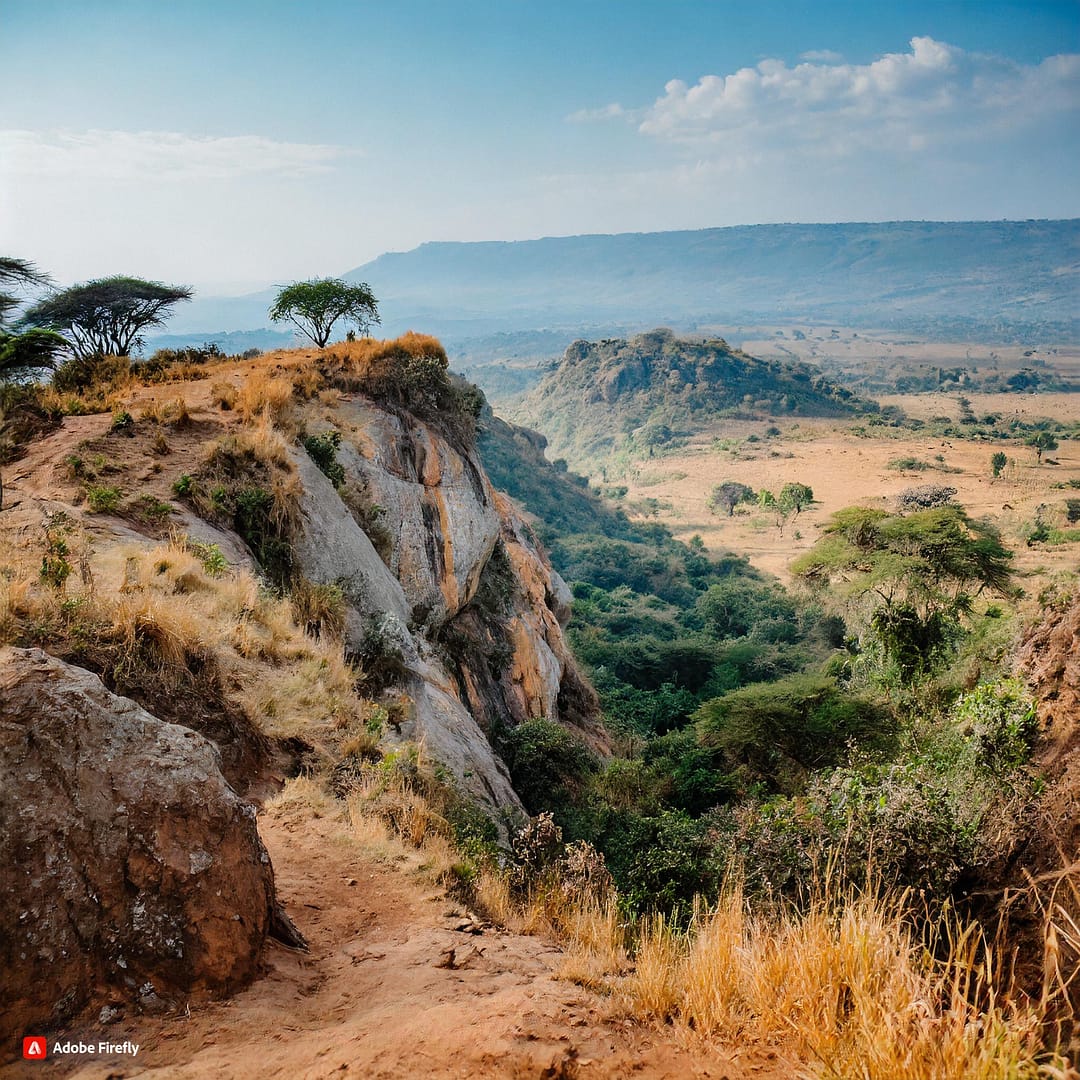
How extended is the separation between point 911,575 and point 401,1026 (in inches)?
625

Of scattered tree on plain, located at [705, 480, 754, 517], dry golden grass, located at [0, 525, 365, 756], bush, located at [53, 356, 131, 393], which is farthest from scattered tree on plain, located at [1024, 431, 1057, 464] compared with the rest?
dry golden grass, located at [0, 525, 365, 756]

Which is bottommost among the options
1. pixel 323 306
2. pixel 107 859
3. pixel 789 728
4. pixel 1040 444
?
pixel 789 728

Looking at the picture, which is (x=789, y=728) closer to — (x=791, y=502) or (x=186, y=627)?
(x=186, y=627)

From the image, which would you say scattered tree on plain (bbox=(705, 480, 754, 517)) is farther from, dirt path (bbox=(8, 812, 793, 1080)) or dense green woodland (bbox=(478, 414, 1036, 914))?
dirt path (bbox=(8, 812, 793, 1080))

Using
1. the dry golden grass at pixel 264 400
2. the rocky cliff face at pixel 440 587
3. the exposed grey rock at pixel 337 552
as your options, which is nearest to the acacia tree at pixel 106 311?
the dry golden grass at pixel 264 400

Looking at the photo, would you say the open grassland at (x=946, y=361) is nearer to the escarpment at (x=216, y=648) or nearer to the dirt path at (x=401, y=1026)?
the escarpment at (x=216, y=648)

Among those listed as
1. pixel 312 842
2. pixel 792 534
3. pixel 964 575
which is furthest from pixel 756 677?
pixel 792 534

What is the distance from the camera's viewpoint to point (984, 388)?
122 meters

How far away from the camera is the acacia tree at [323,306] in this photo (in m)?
19.7

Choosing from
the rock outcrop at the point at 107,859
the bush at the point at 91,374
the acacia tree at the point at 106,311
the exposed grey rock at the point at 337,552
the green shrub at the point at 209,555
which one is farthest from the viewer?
the acacia tree at the point at 106,311

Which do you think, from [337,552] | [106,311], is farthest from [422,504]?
[106,311]

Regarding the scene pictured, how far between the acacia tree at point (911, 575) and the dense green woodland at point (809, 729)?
1.7 inches

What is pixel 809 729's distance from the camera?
13.5 metres

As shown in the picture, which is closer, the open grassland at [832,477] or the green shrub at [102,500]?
the green shrub at [102,500]
